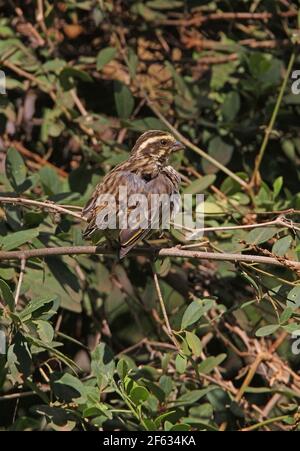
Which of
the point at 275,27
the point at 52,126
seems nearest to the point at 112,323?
the point at 52,126

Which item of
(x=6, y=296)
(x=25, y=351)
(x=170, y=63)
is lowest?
(x=25, y=351)

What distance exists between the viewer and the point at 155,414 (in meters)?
5.59

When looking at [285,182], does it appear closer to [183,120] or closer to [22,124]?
[183,120]

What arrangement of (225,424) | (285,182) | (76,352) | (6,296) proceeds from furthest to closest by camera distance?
(285,182)
(76,352)
(225,424)
(6,296)

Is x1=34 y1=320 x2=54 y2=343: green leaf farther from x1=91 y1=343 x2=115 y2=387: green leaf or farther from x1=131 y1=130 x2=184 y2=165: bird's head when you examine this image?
x1=131 y1=130 x2=184 y2=165: bird's head

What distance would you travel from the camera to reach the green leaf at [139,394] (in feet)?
16.9

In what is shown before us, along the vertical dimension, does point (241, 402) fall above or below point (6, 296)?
below

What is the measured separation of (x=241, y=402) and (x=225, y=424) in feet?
0.80

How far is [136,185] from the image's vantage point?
19.3ft

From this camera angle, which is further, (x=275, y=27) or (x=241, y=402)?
(x=275, y=27)

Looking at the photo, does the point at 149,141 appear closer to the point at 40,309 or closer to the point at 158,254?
the point at 158,254

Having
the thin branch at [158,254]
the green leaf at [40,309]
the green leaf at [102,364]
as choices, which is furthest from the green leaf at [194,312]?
the green leaf at [40,309]

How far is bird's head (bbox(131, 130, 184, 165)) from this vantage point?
6.32 m
